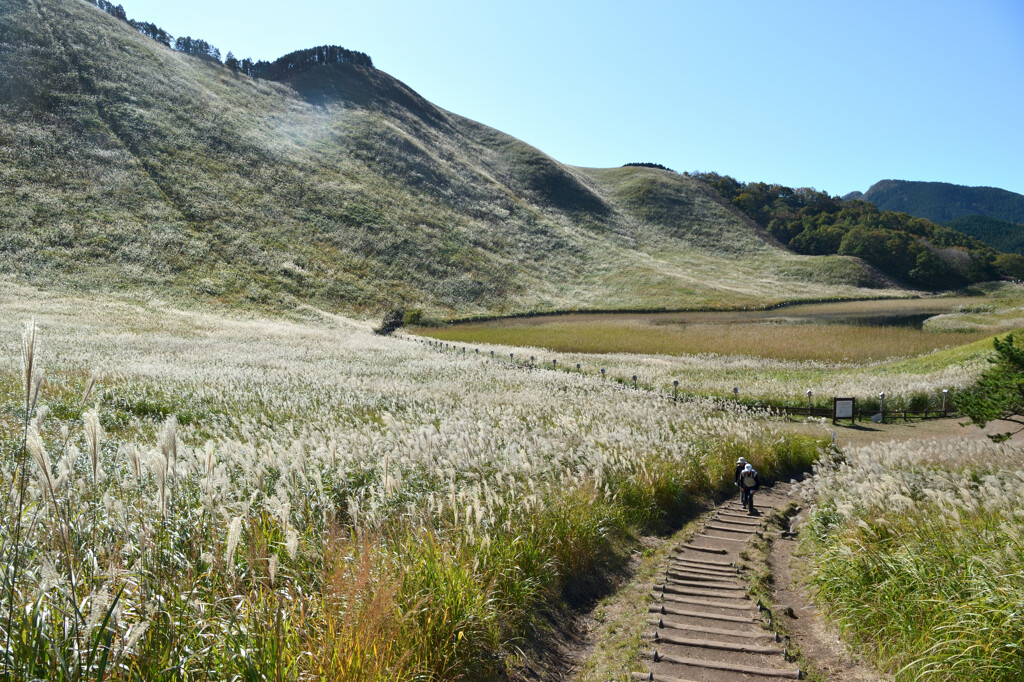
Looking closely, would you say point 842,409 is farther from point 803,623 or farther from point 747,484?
point 803,623

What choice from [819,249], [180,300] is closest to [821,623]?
[180,300]

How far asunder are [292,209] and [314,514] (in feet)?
300

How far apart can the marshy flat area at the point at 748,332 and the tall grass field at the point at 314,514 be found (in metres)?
29.2

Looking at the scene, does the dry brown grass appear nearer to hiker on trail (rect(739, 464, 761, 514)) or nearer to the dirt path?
hiker on trail (rect(739, 464, 761, 514))

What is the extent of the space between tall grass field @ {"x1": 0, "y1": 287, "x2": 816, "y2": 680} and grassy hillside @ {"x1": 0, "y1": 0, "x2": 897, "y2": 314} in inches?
2022

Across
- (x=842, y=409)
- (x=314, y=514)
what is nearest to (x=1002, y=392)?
(x=314, y=514)

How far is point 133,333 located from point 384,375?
22974 millimetres

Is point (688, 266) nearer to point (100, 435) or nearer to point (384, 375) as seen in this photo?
point (384, 375)

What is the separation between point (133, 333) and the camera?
38125 millimetres

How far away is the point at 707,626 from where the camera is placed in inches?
268

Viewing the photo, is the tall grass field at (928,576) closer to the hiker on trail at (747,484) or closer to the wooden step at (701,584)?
the wooden step at (701,584)

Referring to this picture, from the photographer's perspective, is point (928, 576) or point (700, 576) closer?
point (928, 576)

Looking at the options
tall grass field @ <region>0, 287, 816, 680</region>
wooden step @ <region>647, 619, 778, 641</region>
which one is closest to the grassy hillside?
tall grass field @ <region>0, 287, 816, 680</region>

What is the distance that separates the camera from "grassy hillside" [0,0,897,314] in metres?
66.1
